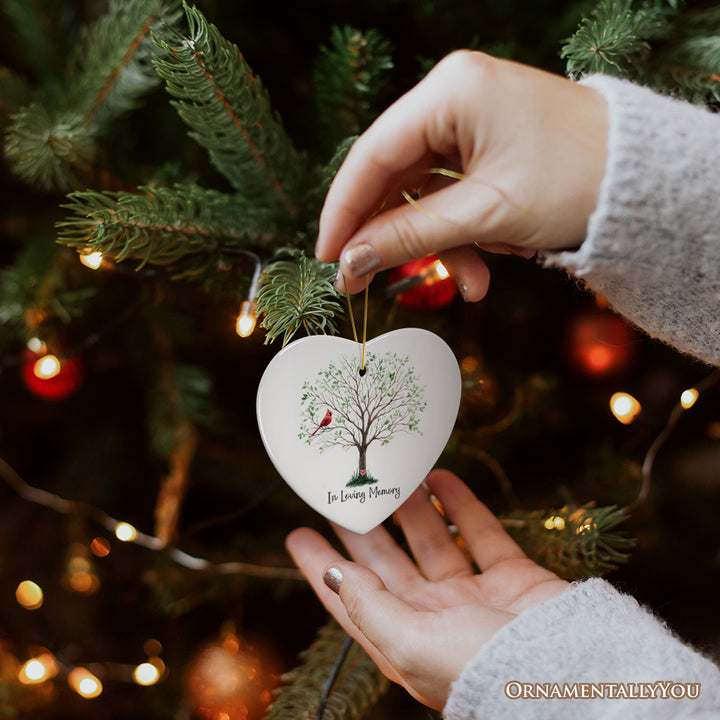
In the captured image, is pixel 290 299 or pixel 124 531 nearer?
pixel 290 299

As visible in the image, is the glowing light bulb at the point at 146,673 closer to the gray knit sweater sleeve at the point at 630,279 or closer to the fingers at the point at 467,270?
the gray knit sweater sleeve at the point at 630,279

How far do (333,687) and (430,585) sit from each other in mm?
167

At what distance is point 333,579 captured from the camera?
637 millimetres

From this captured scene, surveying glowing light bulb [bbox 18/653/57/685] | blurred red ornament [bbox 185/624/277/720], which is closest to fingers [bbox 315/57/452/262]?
blurred red ornament [bbox 185/624/277/720]

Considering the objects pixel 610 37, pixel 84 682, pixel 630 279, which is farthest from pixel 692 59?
pixel 84 682

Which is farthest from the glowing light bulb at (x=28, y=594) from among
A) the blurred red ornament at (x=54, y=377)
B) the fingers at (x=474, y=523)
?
the fingers at (x=474, y=523)

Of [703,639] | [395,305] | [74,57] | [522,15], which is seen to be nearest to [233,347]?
[395,305]

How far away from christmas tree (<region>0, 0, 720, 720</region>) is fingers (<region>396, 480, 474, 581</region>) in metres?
0.10

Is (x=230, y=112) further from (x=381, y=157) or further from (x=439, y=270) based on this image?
(x=439, y=270)

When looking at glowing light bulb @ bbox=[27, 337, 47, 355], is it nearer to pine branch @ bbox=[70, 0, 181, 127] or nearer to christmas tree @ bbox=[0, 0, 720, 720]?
Result: christmas tree @ bbox=[0, 0, 720, 720]

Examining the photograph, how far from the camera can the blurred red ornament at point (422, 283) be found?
666mm

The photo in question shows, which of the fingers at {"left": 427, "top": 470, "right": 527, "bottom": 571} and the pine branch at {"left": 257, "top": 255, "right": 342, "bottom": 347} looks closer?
the pine branch at {"left": 257, "top": 255, "right": 342, "bottom": 347}

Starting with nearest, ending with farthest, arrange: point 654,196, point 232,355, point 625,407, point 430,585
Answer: point 654,196
point 430,585
point 625,407
point 232,355

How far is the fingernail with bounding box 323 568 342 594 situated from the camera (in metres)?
0.63
